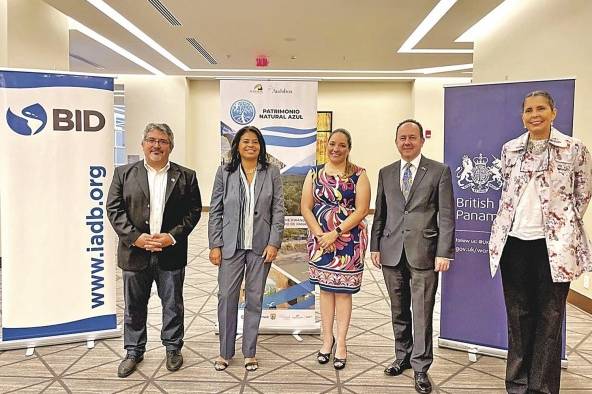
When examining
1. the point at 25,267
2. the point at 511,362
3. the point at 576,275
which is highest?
the point at 576,275

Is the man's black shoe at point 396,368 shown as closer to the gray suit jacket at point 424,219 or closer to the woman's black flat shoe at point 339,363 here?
the woman's black flat shoe at point 339,363

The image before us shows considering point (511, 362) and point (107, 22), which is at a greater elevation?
point (107, 22)

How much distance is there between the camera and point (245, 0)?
→ 21.4ft

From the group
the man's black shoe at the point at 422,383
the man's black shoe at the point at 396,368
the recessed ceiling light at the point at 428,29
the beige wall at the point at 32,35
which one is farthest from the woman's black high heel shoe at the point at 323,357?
the beige wall at the point at 32,35

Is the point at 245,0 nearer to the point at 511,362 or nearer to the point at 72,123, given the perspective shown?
the point at 72,123

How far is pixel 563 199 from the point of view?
106 inches

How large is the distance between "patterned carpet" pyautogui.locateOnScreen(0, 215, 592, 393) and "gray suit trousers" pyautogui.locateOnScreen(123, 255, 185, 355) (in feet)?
0.69

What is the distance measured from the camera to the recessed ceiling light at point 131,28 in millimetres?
6871

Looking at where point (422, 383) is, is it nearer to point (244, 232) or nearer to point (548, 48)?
point (244, 232)

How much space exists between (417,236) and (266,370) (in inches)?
58.7

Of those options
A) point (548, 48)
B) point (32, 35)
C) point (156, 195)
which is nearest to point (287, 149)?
point (156, 195)

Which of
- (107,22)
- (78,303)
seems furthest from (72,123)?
(107,22)

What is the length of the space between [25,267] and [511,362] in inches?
141

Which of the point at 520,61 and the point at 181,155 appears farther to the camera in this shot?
the point at 181,155
